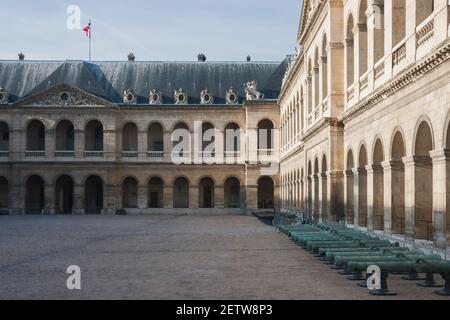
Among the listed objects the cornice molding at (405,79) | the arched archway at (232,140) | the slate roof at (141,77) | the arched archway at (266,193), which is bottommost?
the arched archway at (266,193)

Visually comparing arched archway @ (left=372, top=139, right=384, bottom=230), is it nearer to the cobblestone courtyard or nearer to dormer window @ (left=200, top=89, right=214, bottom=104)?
the cobblestone courtyard

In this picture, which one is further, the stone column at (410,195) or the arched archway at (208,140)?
the arched archway at (208,140)

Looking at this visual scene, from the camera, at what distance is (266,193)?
204 feet

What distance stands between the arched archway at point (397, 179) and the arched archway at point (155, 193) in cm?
4252

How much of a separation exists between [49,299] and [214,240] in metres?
14.8

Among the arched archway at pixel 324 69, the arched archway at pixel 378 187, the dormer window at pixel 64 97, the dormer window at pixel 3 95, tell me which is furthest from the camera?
the dormer window at pixel 3 95

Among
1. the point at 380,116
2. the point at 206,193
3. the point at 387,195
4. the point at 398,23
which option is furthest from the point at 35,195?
the point at 398,23

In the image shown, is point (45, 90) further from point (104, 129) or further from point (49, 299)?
point (49, 299)

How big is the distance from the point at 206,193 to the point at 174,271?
151 ft

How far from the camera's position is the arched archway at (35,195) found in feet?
199

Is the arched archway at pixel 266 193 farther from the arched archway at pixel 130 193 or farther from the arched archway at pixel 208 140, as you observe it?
the arched archway at pixel 130 193

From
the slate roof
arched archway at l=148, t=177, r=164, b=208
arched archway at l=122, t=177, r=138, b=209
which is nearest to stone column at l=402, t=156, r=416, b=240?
the slate roof

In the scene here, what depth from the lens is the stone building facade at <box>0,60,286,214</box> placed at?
193 ft

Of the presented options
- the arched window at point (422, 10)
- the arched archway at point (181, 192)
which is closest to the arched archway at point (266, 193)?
the arched archway at point (181, 192)
